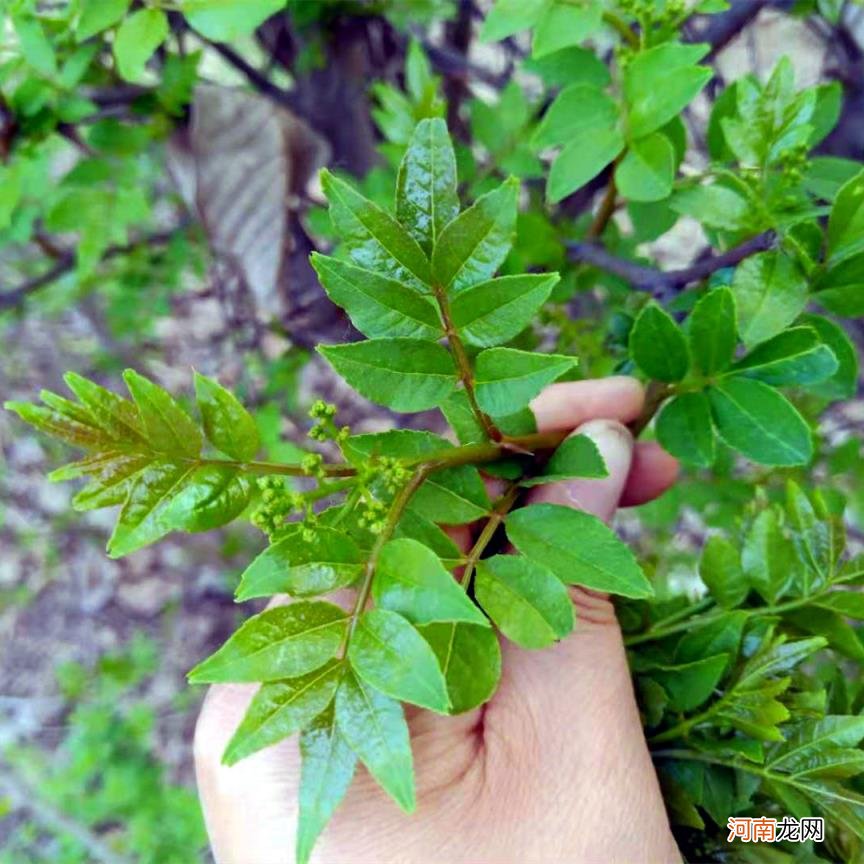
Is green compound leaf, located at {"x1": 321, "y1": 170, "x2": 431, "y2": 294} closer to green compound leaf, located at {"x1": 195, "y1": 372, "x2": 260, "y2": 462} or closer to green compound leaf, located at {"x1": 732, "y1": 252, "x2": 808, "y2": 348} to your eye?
green compound leaf, located at {"x1": 195, "y1": 372, "x2": 260, "y2": 462}

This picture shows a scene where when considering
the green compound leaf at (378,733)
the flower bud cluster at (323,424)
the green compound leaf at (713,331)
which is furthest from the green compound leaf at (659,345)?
the green compound leaf at (378,733)

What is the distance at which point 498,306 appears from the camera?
2.43 feet

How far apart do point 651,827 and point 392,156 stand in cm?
99

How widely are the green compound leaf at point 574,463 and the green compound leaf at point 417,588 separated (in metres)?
0.22

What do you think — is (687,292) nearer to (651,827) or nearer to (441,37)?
(651,827)

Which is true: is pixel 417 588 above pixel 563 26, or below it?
below

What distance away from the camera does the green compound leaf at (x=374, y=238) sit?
0.72 m

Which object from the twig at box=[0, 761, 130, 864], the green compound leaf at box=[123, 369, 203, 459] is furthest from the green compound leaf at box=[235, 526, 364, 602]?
the twig at box=[0, 761, 130, 864]

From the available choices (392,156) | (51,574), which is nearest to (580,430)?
(392,156)

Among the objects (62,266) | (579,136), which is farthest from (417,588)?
(62,266)

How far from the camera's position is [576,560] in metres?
0.77

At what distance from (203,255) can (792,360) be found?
1.62m

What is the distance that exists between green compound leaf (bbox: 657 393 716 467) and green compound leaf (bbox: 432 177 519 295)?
37 centimetres

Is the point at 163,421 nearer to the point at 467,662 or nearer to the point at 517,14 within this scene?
the point at 467,662
